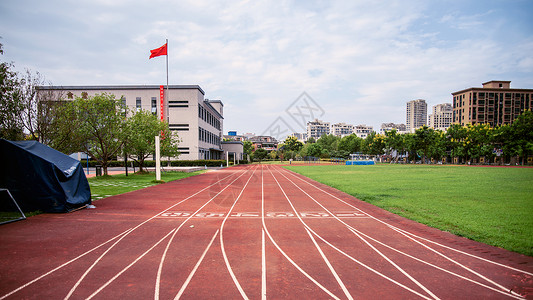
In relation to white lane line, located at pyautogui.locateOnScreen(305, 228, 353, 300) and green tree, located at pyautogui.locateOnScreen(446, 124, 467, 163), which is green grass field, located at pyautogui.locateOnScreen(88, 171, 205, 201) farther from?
green tree, located at pyautogui.locateOnScreen(446, 124, 467, 163)

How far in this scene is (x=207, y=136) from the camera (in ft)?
186

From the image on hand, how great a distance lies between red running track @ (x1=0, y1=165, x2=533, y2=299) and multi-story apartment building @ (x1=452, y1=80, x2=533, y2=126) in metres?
102

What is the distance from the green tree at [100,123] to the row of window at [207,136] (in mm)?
26206

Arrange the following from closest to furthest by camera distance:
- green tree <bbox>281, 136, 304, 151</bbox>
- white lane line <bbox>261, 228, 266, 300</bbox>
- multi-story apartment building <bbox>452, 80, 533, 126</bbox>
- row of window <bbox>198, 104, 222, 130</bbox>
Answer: white lane line <bbox>261, 228, 266, 300</bbox>
row of window <bbox>198, 104, 222, 130</bbox>
multi-story apartment building <bbox>452, 80, 533, 126</bbox>
green tree <bbox>281, 136, 304, 151</bbox>

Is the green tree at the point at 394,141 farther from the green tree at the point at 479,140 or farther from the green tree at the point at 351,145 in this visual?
the green tree at the point at 351,145

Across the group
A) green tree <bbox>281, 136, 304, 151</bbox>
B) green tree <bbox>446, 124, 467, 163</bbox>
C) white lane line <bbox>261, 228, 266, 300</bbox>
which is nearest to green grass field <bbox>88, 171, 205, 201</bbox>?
white lane line <bbox>261, 228, 266, 300</bbox>

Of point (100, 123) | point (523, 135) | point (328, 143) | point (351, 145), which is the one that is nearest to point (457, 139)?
point (523, 135)

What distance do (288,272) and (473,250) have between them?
167 inches

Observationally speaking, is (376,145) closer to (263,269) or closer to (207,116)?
(207,116)

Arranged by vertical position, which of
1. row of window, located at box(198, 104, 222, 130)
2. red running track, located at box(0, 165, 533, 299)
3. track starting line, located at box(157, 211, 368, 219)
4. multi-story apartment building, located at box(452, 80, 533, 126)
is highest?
multi-story apartment building, located at box(452, 80, 533, 126)

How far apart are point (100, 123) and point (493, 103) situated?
112191mm

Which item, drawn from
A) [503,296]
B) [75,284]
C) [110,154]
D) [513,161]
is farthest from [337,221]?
[513,161]

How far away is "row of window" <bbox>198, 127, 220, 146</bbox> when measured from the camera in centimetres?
5035

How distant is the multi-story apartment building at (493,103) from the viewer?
290 ft
